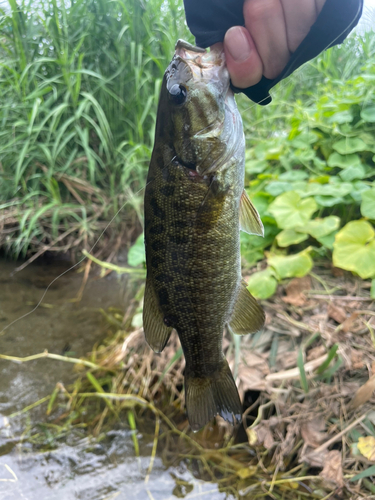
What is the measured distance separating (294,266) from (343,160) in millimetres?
893

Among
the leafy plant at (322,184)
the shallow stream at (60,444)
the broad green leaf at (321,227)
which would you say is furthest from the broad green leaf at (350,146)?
the shallow stream at (60,444)

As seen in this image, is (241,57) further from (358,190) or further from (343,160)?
(343,160)

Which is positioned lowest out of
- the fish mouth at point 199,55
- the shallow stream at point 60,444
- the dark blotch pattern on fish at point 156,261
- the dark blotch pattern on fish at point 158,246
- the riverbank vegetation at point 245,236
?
the shallow stream at point 60,444

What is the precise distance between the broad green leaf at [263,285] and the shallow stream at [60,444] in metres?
1.02

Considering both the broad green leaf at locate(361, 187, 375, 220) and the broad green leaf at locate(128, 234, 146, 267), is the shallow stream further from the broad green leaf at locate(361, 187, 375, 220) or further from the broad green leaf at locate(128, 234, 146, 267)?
the broad green leaf at locate(361, 187, 375, 220)

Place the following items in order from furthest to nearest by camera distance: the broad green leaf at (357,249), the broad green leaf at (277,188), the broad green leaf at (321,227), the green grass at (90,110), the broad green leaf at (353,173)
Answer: the green grass at (90,110) → the broad green leaf at (277,188) → the broad green leaf at (353,173) → the broad green leaf at (321,227) → the broad green leaf at (357,249)

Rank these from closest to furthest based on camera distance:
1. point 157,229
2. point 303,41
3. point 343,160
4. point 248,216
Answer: point 303,41 → point 157,229 → point 248,216 → point 343,160

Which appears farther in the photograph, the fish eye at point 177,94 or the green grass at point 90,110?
the green grass at point 90,110

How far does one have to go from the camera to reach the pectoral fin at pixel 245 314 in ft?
3.97

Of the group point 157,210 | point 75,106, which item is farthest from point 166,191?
point 75,106

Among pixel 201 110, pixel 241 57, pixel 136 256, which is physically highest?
pixel 241 57

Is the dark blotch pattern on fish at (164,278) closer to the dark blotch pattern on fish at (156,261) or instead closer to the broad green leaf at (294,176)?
the dark blotch pattern on fish at (156,261)

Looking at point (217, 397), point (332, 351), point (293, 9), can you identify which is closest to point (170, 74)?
point (293, 9)

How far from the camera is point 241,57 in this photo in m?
0.98
